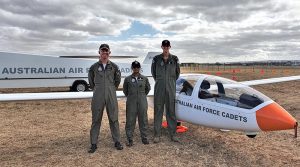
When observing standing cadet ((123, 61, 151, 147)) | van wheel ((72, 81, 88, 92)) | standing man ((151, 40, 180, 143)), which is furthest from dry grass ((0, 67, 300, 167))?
van wheel ((72, 81, 88, 92))

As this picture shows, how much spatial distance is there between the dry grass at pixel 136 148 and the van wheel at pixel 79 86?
7198 mm

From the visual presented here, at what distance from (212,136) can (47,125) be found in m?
5.06

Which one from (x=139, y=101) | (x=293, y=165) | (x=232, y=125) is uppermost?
(x=139, y=101)

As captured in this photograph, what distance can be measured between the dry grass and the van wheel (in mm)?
7198

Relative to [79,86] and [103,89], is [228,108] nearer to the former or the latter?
[103,89]

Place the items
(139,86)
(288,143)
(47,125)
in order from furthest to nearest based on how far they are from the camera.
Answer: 1. (47,125)
2. (288,143)
3. (139,86)

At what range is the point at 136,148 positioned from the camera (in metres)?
6.73

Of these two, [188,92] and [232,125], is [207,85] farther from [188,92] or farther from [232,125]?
[232,125]

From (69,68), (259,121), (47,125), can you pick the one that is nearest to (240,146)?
(259,121)

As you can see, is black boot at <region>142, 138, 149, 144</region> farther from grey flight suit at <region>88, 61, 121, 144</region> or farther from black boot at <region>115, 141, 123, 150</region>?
grey flight suit at <region>88, 61, 121, 144</region>

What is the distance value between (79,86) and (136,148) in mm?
10899

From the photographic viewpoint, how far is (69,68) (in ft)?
54.1

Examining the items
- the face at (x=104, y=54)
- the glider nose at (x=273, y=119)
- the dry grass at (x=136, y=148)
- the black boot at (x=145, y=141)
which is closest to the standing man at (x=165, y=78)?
the black boot at (x=145, y=141)

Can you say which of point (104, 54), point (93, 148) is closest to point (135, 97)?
point (104, 54)
